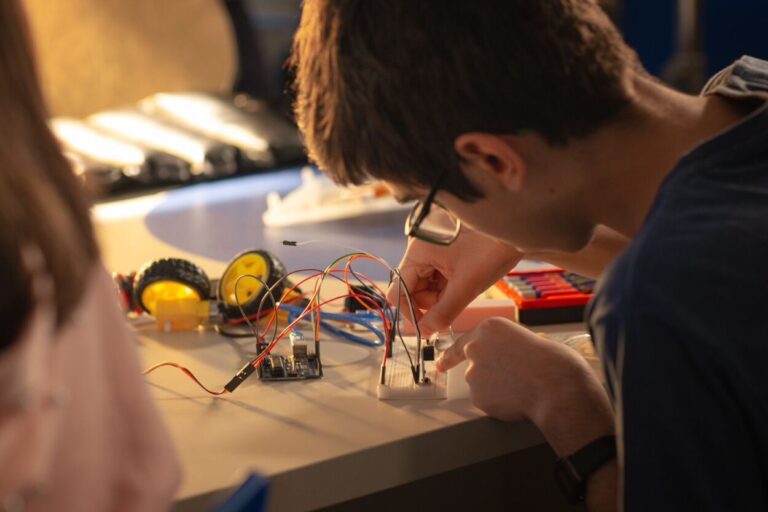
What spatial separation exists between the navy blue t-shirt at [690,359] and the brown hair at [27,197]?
420 millimetres

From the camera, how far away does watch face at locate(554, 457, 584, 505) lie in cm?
99

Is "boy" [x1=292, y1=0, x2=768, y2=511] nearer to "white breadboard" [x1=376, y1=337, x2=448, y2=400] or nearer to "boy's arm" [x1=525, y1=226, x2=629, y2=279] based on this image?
"white breadboard" [x1=376, y1=337, x2=448, y2=400]

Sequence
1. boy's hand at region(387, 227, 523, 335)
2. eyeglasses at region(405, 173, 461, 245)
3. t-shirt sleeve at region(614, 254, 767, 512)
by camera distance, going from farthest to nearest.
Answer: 1. boy's hand at region(387, 227, 523, 335)
2. eyeglasses at region(405, 173, 461, 245)
3. t-shirt sleeve at region(614, 254, 767, 512)

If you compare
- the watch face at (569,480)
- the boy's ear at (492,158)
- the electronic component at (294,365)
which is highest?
the boy's ear at (492,158)

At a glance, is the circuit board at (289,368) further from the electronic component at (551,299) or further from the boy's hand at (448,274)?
the electronic component at (551,299)

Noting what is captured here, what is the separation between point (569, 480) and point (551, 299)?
0.33m

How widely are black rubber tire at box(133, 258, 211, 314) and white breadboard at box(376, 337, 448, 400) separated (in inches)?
12.2

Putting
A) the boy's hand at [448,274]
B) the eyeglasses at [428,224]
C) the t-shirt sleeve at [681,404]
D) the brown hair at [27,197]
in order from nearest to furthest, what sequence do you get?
the brown hair at [27,197]
the t-shirt sleeve at [681,404]
the eyeglasses at [428,224]
the boy's hand at [448,274]

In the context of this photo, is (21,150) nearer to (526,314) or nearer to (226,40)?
(526,314)

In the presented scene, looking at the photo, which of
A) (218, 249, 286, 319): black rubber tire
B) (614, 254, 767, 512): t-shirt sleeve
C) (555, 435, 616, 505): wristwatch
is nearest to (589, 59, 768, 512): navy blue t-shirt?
(614, 254, 767, 512): t-shirt sleeve

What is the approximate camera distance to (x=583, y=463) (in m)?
0.99

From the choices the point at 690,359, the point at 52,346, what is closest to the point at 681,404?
the point at 690,359

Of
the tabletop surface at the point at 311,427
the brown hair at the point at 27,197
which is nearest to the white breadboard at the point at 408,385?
the tabletop surface at the point at 311,427

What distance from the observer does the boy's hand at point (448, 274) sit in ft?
4.10
